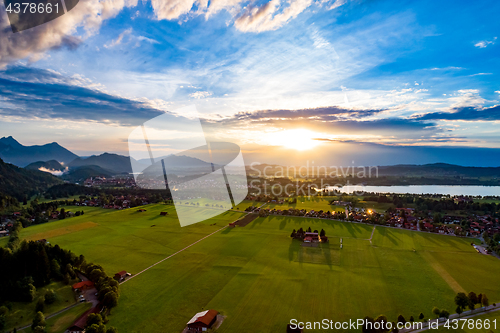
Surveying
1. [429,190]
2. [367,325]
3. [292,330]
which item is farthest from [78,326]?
[429,190]

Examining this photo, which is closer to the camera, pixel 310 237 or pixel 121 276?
pixel 121 276

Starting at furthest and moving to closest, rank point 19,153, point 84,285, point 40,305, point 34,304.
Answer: point 19,153 < point 84,285 < point 34,304 < point 40,305

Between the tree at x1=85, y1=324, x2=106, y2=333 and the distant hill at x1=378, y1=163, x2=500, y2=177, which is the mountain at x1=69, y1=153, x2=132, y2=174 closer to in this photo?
the distant hill at x1=378, y1=163, x2=500, y2=177

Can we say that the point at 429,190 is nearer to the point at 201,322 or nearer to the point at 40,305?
the point at 201,322

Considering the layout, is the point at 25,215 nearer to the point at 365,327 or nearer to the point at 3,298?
the point at 3,298

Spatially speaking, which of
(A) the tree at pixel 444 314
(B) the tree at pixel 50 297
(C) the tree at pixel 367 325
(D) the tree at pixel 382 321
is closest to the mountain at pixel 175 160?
(B) the tree at pixel 50 297

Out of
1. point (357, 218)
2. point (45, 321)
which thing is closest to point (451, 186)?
point (357, 218)

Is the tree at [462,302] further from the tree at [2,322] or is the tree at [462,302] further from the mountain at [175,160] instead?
the tree at [2,322]
